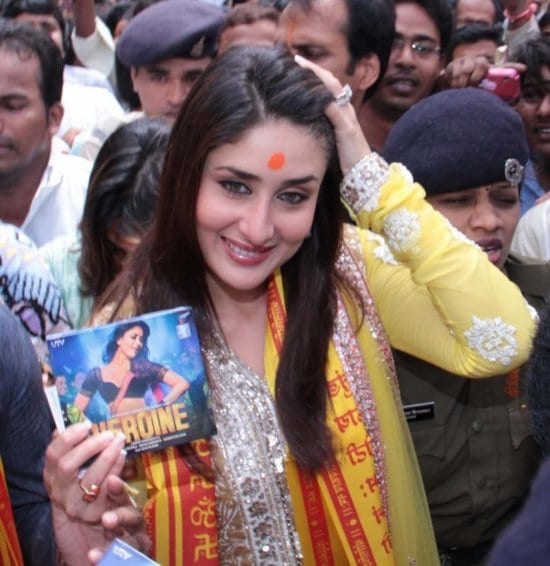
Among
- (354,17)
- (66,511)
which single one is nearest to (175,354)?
(66,511)

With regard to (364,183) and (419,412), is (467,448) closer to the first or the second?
(419,412)

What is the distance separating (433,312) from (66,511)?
923mm

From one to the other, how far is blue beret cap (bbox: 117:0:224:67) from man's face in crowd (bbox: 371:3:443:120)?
708 mm

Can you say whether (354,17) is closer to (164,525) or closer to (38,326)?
(38,326)

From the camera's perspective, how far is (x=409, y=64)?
143 inches

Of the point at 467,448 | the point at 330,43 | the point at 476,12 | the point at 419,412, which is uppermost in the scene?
the point at 476,12

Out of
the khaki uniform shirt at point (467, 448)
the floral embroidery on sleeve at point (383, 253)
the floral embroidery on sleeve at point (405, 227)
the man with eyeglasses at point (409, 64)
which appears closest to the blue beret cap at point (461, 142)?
the floral embroidery on sleeve at point (383, 253)

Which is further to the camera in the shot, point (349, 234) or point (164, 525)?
point (349, 234)

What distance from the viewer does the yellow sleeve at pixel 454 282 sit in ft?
6.43

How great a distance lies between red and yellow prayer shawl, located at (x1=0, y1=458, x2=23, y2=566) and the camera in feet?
4.94

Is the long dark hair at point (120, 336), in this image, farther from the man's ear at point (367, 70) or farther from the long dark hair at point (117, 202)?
the man's ear at point (367, 70)

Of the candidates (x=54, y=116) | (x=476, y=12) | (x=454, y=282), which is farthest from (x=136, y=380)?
(x=476, y=12)

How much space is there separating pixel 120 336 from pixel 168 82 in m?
2.26

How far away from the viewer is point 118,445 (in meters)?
1.50
